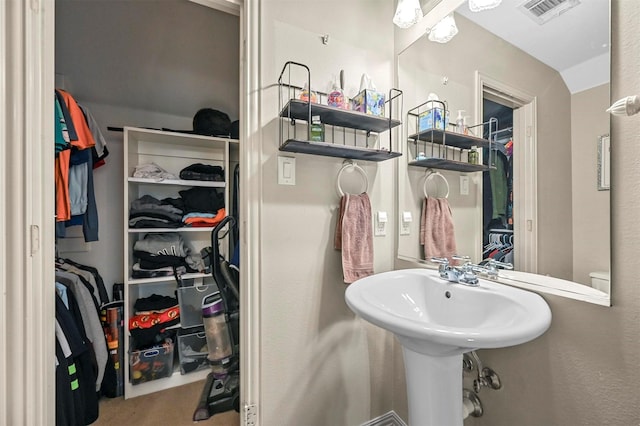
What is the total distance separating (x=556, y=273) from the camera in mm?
A: 845

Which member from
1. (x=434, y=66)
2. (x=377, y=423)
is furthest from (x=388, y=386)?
(x=434, y=66)

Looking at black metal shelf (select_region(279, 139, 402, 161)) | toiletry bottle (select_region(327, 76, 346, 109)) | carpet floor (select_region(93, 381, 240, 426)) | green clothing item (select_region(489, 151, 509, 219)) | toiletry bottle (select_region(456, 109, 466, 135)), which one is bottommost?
carpet floor (select_region(93, 381, 240, 426))

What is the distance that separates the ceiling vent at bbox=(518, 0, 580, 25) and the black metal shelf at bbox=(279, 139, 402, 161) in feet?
2.06

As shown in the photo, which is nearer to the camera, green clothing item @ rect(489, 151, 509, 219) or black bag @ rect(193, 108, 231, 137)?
green clothing item @ rect(489, 151, 509, 219)

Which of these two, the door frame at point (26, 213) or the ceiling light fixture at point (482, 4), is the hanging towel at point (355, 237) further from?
the door frame at point (26, 213)

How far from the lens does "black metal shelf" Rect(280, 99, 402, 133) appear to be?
107cm

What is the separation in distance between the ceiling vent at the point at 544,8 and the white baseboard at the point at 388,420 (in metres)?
1.79

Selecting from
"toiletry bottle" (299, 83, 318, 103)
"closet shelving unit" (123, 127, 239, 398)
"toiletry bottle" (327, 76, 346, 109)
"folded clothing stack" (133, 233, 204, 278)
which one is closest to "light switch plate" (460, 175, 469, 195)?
"toiletry bottle" (327, 76, 346, 109)

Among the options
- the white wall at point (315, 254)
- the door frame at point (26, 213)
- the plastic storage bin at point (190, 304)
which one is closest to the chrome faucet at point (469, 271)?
the white wall at point (315, 254)

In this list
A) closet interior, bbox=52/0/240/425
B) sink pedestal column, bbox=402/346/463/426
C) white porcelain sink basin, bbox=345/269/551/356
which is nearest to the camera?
white porcelain sink basin, bbox=345/269/551/356

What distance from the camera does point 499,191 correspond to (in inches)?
40.4

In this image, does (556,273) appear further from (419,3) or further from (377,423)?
(419,3)

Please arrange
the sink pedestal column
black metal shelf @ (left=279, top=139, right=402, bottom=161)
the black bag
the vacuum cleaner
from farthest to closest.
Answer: the black bag, the vacuum cleaner, black metal shelf @ (left=279, top=139, right=402, bottom=161), the sink pedestal column

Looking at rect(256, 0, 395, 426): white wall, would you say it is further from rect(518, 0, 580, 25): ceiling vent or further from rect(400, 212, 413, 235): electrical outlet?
rect(518, 0, 580, 25): ceiling vent
